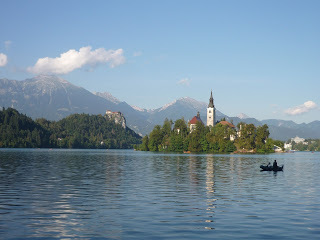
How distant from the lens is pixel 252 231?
22.7 meters

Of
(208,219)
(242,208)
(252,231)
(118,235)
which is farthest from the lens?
(242,208)

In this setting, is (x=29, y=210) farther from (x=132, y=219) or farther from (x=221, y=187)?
(x=221, y=187)

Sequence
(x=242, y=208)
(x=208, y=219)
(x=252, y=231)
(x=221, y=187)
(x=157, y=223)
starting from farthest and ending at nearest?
(x=221, y=187) → (x=242, y=208) → (x=208, y=219) → (x=157, y=223) → (x=252, y=231)

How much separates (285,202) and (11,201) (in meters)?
22.5

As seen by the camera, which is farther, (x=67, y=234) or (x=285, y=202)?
(x=285, y=202)

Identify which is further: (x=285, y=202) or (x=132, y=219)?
(x=285, y=202)

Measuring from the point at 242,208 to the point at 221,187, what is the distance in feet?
48.6

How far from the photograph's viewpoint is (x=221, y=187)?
149 feet

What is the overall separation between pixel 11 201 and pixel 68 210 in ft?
21.3

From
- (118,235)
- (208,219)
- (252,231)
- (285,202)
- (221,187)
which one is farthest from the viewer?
(221,187)

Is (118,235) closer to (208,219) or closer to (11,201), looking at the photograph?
(208,219)

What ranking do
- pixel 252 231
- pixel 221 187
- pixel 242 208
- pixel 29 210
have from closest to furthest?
pixel 252 231 < pixel 29 210 < pixel 242 208 < pixel 221 187

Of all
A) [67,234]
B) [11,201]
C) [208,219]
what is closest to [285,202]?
[208,219]

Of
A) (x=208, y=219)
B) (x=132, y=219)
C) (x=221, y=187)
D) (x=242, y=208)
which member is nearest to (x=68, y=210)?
(x=132, y=219)
